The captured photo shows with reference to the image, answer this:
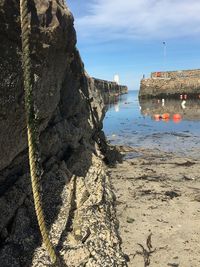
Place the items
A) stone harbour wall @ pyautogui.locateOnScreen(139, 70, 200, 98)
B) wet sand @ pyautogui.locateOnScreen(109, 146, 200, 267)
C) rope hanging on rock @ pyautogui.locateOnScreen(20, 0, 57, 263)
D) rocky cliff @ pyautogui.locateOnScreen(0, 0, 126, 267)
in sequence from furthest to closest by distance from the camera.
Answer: stone harbour wall @ pyautogui.locateOnScreen(139, 70, 200, 98)
wet sand @ pyautogui.locateOnScreen(109, 146, 200, 267)
rocky cliff @ pyautogui.locateOnScreen(0, 0, 126, 267)
rope hanging on rock @ pyautogui.locateOnScreen(20, 0, 57, 263)

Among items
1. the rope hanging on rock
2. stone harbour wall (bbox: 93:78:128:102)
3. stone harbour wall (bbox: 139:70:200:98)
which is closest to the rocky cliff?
the rope hanging on rock

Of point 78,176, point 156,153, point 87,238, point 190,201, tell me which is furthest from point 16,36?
point 156,153

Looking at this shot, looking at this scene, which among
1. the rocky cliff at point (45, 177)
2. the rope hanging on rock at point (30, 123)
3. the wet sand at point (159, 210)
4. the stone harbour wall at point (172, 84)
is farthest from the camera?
the stone harbour wall at point (172, 84)

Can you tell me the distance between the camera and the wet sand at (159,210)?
5.85 meters

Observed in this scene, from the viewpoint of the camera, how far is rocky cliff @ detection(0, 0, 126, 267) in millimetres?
4609

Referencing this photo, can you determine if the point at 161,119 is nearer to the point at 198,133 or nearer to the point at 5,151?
the point at 198,133

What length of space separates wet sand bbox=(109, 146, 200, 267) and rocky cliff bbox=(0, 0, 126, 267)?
1.35 ft

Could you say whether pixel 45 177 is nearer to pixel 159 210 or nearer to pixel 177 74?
pixel 159 210

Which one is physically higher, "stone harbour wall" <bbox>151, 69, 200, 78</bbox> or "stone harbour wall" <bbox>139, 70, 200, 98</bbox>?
"stone harbour wall" <bbox>151, 69, 200, 78</bbox>

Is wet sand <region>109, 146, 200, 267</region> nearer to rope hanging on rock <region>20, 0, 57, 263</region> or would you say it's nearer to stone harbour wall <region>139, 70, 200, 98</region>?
A: rope hanging on rock <region>20, 0, 57, 263</region>

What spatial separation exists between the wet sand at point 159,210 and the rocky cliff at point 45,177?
1.35 ft

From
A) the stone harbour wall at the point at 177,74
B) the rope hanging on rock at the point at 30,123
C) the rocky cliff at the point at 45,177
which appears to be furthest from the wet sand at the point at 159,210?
the stone harbour wall at the point at 177,74

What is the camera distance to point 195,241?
6246 millimetres

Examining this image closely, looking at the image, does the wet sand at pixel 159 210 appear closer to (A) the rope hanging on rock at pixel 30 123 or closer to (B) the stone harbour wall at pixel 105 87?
(A) the rope hanging on rock at pixel 30 123
